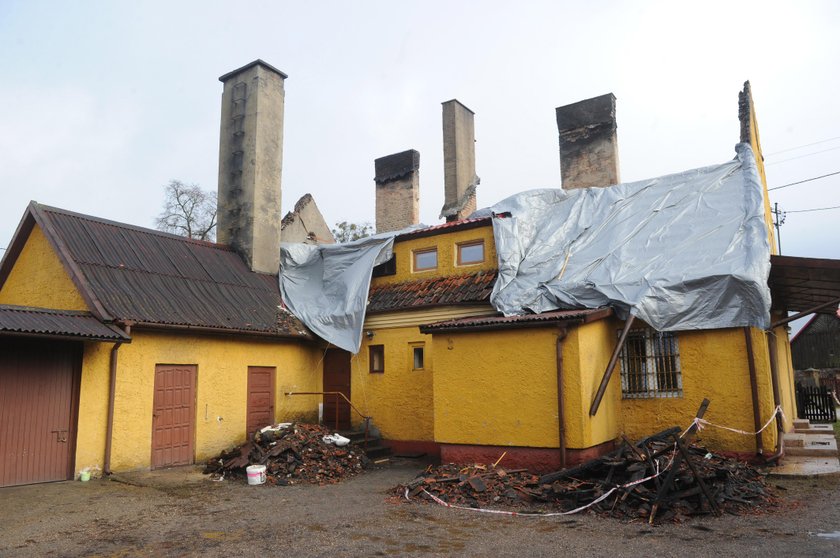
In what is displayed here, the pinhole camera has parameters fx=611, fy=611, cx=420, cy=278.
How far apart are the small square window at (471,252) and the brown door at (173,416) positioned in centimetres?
677

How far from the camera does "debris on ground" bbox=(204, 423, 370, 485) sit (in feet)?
38.2

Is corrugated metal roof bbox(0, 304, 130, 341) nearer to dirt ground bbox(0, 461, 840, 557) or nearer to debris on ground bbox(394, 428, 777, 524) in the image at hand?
dirt ground bbox(0, 461, 840, 557)

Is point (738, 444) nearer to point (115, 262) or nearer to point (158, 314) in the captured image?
point (158, 314)

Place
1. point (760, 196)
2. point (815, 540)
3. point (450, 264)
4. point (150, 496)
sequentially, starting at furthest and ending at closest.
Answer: point (450, 264)
point (760, 196)
point (150, 496)
point (815, 540)

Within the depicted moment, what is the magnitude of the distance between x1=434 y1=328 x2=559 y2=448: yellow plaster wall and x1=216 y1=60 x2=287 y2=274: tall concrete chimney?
7.35 meters

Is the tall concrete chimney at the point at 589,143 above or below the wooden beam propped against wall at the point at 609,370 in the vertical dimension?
above

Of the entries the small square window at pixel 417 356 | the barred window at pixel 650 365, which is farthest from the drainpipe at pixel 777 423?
the small square window at pixel 417 356

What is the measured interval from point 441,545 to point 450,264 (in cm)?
910

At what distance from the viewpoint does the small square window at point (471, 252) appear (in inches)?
592

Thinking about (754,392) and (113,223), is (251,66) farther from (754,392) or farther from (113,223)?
(754,392)

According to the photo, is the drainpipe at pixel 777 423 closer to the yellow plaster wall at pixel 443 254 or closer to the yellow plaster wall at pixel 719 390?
the yellow plaster wall at pixel 719 390

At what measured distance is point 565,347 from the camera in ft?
35.3

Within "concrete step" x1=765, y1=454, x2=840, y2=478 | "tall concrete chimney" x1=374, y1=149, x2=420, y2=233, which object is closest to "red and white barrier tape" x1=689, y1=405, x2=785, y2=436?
"concrete step" x1=765, y1=454, x2=840, y2=478

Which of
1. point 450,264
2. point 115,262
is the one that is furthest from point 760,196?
point 115,262
